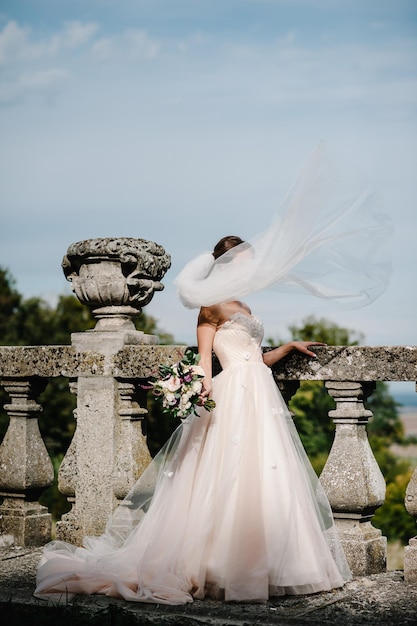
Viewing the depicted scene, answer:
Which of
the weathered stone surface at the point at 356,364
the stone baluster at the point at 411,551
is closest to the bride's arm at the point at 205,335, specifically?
the weathered stone surface at the point at 356,364

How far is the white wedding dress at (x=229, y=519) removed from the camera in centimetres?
461

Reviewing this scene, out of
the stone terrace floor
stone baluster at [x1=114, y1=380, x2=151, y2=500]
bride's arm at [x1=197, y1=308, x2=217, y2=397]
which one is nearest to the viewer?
the stone terrace floor

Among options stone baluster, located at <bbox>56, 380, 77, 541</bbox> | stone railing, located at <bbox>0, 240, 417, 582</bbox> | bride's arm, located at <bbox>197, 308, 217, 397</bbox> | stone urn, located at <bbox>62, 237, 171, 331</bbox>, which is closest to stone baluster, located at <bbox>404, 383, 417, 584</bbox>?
stone railing, located at <bbox>0, 240, 417, 582</bbox>

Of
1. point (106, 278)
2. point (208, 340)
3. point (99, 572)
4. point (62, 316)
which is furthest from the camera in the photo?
point (62, 316)

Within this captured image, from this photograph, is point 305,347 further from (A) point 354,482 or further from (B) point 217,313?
→ (A) point 354,482

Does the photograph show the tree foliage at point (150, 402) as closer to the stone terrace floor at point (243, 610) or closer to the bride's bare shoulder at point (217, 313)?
the bride's bare shoulder at point (217, 313)

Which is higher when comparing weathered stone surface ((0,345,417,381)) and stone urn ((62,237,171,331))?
stone urn ((62,237,171,331))

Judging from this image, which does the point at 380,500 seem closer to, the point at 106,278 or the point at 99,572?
the point at 99,572

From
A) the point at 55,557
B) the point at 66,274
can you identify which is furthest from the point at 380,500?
the point at 66,274

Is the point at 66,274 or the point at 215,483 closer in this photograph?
the point at 215,483

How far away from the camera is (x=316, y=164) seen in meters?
4.81

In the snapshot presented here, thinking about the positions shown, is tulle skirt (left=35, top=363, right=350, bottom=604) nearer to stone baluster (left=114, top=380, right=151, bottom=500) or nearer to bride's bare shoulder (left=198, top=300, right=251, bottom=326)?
bride's bare shoulder (left=198, top=300, right=251, bottom=326)

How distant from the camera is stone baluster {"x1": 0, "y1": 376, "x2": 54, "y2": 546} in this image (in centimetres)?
597

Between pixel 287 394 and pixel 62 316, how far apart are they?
28.3m
